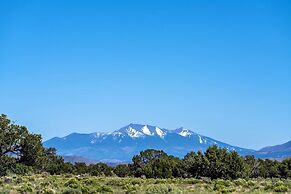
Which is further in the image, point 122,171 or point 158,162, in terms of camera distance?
point 122,171

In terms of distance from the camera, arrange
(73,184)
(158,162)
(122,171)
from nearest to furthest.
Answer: (73,184)
(158,162)
(122,171)

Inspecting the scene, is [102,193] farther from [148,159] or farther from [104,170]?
[104,170]

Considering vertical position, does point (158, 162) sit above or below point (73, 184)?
above

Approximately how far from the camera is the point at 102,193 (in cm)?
3114

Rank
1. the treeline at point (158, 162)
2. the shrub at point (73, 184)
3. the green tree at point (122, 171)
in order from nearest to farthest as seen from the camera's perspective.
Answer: the shrub at point (73, 184), the treeline at point (158, 162), the green tree at point (122, 171)

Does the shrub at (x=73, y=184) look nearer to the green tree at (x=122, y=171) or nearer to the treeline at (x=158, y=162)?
the treeline at (x=158, y=162)

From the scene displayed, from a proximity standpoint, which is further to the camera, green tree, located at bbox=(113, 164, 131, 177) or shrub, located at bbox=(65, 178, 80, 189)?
green tree, located at bbox=(113, 164, 131, 177)

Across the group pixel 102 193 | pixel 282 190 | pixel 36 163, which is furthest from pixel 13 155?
pixel 282 190

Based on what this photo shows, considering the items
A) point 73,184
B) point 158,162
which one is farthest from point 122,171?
point 73,184

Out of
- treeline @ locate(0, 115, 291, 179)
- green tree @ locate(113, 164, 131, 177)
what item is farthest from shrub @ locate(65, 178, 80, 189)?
green tree @ locate(113, 164, 131, 177)

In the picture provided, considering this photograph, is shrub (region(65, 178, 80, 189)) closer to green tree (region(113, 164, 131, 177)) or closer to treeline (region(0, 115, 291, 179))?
treeline (region(0, 115, 291, 179))

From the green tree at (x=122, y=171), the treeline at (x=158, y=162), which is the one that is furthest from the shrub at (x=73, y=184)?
the green tree at (x=122, y=171)

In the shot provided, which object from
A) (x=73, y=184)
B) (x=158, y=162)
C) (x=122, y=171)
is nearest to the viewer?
(x=73, y=184)

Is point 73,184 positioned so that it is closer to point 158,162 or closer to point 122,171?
point 158,162
